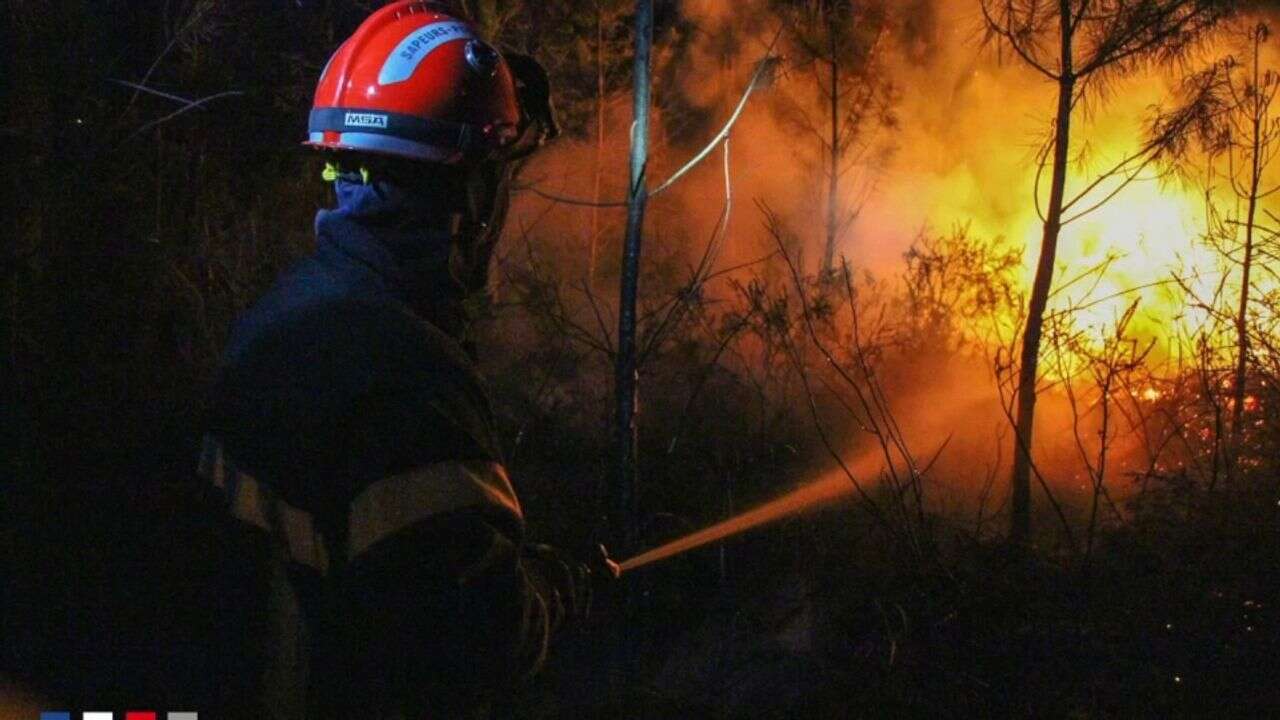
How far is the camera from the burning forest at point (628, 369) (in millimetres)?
1800

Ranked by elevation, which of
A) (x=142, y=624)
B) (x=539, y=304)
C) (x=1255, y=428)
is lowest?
(x=142, y=624)

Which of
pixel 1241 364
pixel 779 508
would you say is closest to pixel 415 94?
pixel 779 508

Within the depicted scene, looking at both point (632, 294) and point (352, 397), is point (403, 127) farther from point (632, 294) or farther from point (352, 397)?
point (632, 294)

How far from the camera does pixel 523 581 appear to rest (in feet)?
5.97

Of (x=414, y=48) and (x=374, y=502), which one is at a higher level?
(x=414, y=48)

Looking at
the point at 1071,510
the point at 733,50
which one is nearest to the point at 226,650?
the point at 1071,510

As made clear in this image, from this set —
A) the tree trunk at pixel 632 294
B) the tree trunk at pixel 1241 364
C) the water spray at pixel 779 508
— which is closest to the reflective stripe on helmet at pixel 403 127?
the tree trunk at pixel 632 294

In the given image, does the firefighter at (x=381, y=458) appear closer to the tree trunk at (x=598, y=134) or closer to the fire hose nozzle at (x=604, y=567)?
the fire hose nozzle at (x=604, y=567)

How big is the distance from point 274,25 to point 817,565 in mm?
8026

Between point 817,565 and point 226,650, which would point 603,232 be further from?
point 226,650

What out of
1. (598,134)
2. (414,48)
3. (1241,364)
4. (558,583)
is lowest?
(558,583)

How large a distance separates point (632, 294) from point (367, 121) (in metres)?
3.42

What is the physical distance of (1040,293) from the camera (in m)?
5.75

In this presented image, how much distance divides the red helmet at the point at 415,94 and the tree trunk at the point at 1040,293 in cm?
412
